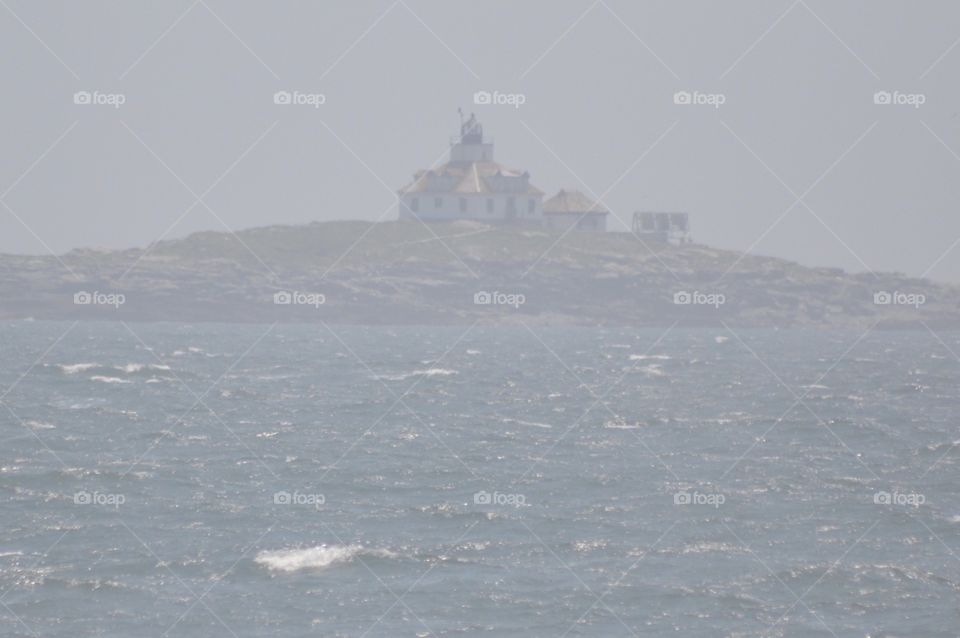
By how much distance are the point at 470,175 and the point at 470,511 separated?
154555 millimetres

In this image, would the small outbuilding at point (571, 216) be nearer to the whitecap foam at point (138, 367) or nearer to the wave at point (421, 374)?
the wave at point (421, 374)

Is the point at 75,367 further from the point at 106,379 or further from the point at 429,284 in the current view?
the point at 429,284

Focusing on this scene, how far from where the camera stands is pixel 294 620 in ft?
90.6

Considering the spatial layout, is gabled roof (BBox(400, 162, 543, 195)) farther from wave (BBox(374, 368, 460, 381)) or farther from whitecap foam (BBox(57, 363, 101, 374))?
whitecap foam (BBox(57, 363, 101, 374))

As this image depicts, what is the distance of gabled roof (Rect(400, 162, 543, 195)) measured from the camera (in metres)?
189

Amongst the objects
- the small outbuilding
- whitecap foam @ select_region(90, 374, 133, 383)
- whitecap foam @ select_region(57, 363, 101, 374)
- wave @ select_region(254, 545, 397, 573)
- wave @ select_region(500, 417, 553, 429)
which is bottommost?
wave @ select_region(254, 545, 397, 573)

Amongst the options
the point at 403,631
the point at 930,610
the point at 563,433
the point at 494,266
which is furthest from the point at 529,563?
the point at 494,266

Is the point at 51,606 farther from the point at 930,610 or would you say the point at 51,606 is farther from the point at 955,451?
the point at 955,451

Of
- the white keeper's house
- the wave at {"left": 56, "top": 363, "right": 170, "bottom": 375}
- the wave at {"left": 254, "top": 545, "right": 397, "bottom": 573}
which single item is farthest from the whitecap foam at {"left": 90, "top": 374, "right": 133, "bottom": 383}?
the white keeper's house

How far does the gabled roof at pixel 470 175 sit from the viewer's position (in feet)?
620

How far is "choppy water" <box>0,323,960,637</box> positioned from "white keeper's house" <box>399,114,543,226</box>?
117458 mm

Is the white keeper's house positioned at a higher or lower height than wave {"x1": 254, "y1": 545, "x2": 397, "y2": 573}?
higher

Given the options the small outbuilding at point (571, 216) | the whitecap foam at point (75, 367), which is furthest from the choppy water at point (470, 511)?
the small outbuilding at point (571, 216)

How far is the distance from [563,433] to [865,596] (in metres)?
23.5
